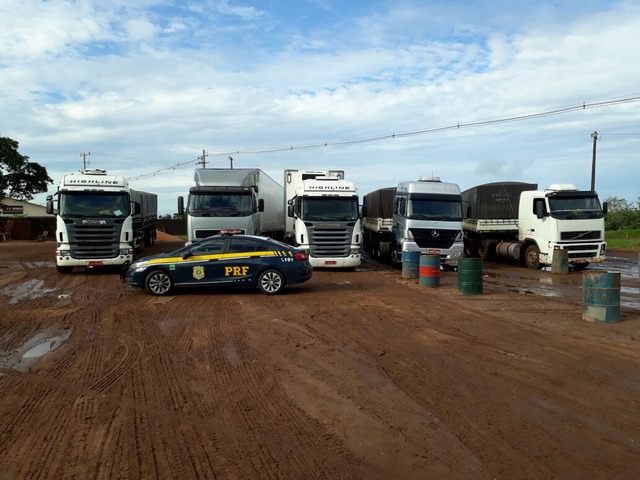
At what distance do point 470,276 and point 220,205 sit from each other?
9228 mm

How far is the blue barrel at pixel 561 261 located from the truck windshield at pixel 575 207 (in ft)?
4.00

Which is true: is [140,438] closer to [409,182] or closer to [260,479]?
[260,479]

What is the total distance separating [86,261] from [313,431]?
15.9m

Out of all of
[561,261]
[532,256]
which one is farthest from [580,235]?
[532,256]

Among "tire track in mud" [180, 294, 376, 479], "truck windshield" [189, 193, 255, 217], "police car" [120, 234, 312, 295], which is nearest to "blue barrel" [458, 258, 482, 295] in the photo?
"police car" [120, 234, 312, 295]

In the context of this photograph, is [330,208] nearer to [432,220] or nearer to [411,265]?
[432,220]

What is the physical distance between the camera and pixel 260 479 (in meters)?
4.29

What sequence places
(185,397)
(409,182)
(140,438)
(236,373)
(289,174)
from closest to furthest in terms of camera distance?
(140,438) → (185,397) → (236,373) → (409,182) → (289,174)

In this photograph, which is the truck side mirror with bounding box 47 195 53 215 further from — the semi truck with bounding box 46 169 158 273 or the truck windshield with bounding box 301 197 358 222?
the truck windshield with bounding box 301 197 358 222

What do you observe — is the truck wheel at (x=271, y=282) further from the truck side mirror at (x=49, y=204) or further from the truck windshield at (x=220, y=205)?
the truck side mirror at (x=49, y=204)

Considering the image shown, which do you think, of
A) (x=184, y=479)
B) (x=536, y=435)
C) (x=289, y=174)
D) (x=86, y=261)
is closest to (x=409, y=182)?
(x=289, y=174)

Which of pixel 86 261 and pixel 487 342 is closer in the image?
pixel 487 342

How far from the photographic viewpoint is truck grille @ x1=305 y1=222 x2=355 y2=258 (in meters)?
20.2

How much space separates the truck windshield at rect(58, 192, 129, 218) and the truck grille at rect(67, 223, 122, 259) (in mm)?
406
